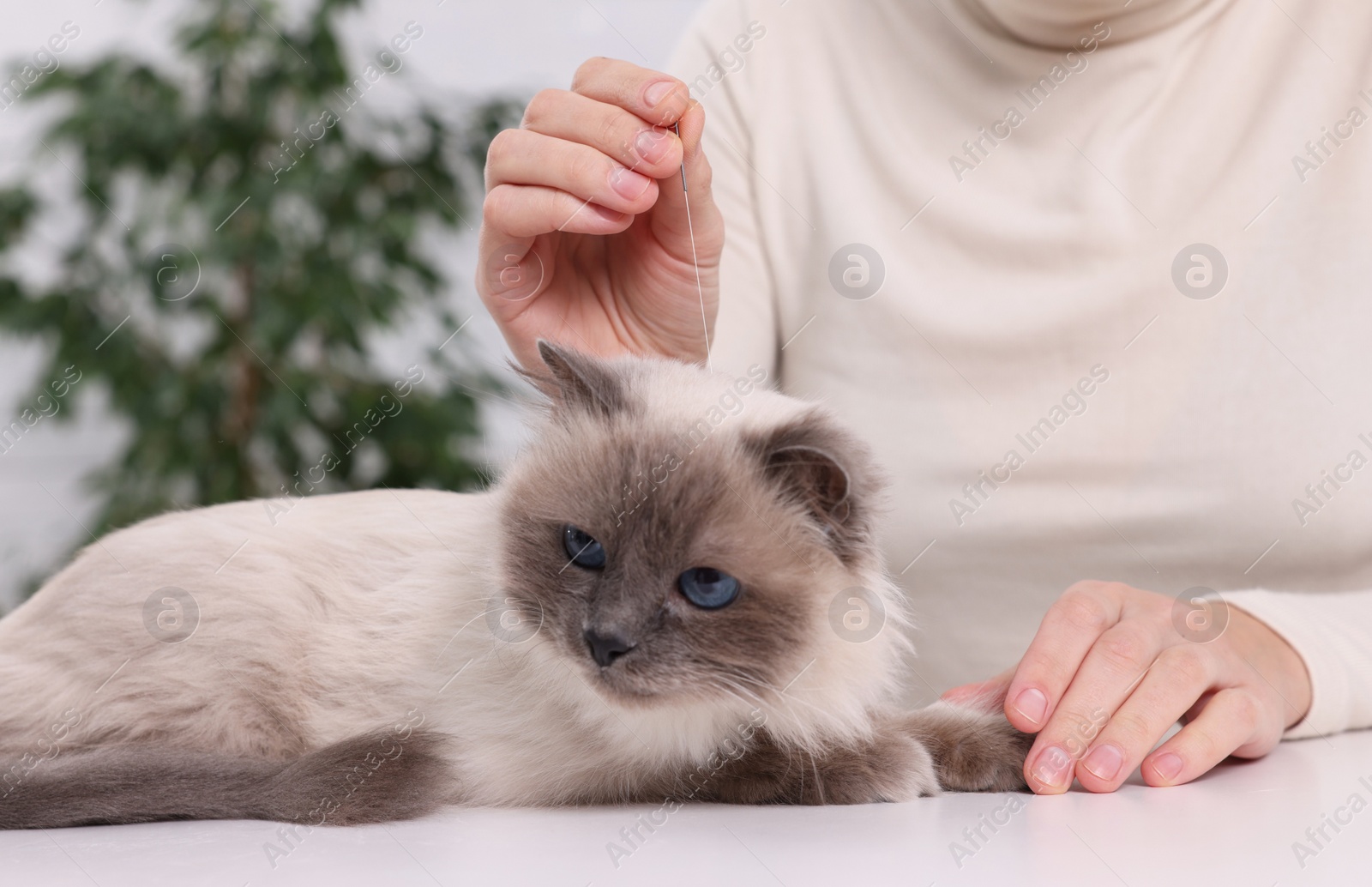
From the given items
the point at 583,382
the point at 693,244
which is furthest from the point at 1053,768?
the point at 693,244

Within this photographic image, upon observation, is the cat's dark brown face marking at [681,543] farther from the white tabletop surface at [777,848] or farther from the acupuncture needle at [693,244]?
the acupuncture needle at [693,244]

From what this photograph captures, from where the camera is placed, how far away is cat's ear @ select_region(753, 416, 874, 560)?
3.94 feet

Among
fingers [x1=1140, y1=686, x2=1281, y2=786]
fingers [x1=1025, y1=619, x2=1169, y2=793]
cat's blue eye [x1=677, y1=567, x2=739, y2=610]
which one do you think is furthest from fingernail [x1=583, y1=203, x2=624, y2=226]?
fingers [x1=1140, y1=686, x2=1281, y2=786]

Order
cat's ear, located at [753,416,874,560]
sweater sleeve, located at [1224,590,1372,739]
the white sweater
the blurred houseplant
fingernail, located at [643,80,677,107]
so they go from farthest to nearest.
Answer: the blurred houseplant
the white sweater
sweater sleeve, located at [1224,590,1372,739]
fingernail, located at [643,80,677,107]
cat's ear, located at [753,416,874,560]

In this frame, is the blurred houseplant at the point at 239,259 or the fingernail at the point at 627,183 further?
the blurred houseplant at the point at 239,259

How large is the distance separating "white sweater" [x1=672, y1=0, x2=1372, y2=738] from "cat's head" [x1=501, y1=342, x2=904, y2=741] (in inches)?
31.7

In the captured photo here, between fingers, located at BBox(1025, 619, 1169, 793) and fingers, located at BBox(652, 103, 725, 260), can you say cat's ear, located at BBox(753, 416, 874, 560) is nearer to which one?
fingers, located at BBox(1025, 619, 1169, 793)

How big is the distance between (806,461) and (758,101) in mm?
1324

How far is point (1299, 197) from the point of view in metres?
1.96

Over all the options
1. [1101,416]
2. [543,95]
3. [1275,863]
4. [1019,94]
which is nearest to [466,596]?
[543,95]

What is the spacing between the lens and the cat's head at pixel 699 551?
44.3 inches

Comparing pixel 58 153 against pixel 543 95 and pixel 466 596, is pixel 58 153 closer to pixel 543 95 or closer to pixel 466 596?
pixel 543 95

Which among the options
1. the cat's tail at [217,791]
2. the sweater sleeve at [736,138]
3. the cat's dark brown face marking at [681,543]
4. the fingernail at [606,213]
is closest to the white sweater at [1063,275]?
the sweater sleeve at [736,138]

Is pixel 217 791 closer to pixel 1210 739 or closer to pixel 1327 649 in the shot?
pixel 1210 739
